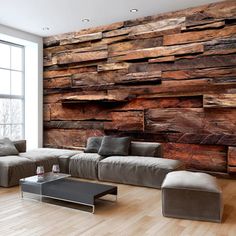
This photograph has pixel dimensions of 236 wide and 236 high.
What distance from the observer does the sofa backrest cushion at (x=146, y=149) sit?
4926 mm

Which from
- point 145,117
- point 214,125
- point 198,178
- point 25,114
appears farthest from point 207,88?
point 25,114

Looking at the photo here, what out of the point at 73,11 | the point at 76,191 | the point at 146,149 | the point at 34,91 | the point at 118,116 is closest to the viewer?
the point at 76,191

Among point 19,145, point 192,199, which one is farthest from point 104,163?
point 192,199

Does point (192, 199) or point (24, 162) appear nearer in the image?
point (192, 199)

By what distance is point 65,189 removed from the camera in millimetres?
3469

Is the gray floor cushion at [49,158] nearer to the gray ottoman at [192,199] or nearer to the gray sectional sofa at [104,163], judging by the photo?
the gray sectional sofa at [104,163]

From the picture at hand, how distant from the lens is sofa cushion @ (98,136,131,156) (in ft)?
16.4

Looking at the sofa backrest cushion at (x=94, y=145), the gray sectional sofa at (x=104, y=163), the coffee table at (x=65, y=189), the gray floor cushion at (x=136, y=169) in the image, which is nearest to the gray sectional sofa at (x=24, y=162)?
the gray sectional sofa at (x=104, y=163)

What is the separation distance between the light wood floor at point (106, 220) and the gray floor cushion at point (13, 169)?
0.52 metres

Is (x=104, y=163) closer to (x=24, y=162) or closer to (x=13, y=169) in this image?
(x=24, y=162)

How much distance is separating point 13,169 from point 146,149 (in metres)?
2.28

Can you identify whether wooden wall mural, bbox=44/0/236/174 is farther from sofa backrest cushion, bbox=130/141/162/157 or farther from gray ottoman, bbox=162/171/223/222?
gray ottoman, bbox=162/171/223/222

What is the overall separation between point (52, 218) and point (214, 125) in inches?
130

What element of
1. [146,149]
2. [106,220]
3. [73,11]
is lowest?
[106,220]
